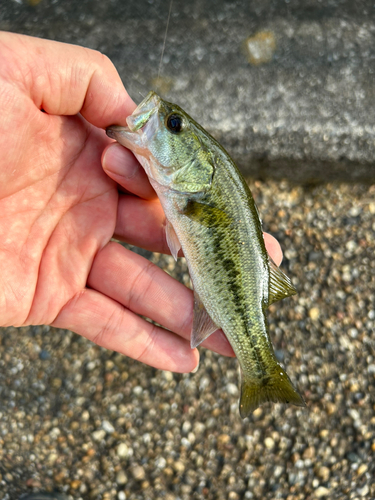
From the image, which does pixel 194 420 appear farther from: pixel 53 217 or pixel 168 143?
pixel 168 143

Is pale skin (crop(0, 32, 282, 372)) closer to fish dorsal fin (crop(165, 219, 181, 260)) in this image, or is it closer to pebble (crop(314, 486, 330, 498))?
fish dorsal fin (crop(165, 219, 181, 260))

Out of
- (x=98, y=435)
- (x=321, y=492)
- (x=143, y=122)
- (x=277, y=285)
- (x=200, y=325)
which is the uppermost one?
(x=143, y=122)

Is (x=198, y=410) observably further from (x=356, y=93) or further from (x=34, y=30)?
(x=34, y=30)

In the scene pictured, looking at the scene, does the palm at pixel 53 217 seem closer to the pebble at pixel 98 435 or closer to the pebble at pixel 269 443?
the pebble at pixel 98 435

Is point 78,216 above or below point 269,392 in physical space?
above

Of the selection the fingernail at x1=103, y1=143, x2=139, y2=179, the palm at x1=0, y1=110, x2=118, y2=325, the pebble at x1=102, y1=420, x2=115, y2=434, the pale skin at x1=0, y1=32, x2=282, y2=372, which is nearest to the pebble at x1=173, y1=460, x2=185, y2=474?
the pebble at x1=102, y1=420, x2=115, y2=434

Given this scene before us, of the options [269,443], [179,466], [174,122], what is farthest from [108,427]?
[174,122]

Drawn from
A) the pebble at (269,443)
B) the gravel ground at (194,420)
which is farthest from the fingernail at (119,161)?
the pebble at (269,443)
